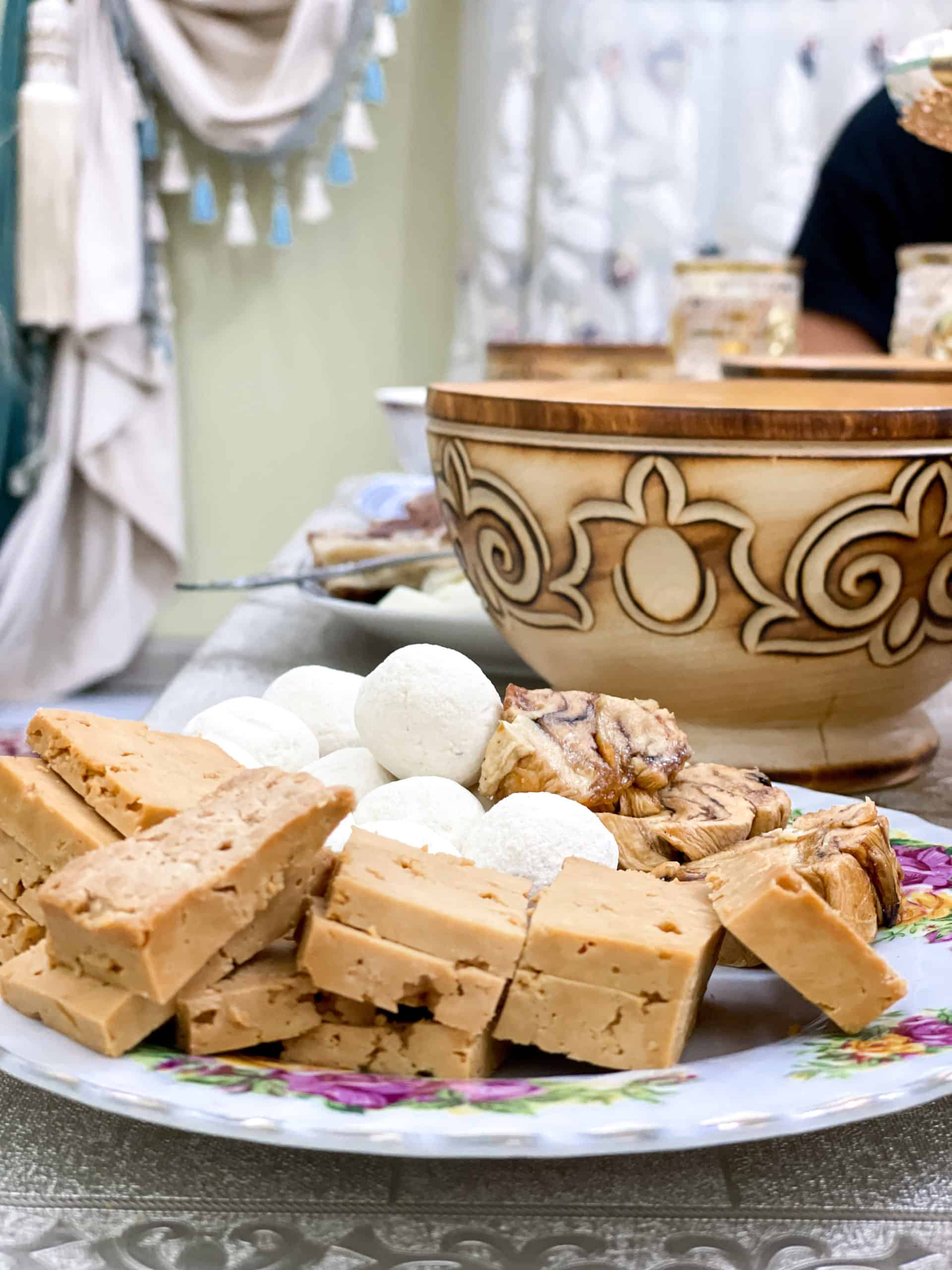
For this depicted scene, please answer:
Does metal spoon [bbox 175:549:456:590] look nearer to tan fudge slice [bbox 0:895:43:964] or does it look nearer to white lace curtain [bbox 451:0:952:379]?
tan fudge slice [bbox 0:895:43:964]

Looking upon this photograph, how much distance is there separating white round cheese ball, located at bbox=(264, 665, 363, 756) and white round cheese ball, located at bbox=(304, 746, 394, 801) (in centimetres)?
3

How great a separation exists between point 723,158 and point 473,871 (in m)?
2.37

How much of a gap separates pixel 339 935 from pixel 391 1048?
3cm

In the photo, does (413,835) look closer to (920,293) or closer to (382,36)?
(920,293)

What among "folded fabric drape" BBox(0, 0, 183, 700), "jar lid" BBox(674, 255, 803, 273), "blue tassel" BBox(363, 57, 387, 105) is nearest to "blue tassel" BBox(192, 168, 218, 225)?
"folded fabric drape" BBox(0, 0, 183, 700)

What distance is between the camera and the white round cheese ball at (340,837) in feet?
1.38

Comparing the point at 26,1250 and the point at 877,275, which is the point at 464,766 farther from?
the point at 877,275

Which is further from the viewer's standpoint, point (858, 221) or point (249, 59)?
point (249, 59)

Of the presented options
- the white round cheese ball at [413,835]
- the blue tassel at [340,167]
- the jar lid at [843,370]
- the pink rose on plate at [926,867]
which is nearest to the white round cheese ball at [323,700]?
the white round cheese ball at [413,835]

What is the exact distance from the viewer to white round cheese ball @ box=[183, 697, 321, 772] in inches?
21.7

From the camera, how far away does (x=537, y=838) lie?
47 cm

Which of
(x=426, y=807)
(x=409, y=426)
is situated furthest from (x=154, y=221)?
Answer: (x=426, y=807)

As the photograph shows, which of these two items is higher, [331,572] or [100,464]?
[331,572]

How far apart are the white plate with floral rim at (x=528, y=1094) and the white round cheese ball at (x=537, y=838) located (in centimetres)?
8
